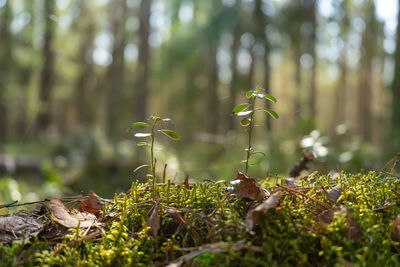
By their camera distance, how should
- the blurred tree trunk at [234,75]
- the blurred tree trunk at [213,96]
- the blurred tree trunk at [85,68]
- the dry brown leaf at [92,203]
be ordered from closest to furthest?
the dry brown leaf at [92,203] → the blurred tree trunk at [234,75] → the blurred tree trunk at [213,96] → the blurred tree trunk at [85,68]

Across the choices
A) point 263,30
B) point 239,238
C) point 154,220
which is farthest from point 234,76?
point 239,238

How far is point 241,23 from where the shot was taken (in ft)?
57.9

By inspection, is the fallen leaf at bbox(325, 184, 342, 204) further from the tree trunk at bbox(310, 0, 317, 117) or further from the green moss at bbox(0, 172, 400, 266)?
the tree trunk at bbox(310, 0, 317, 117)

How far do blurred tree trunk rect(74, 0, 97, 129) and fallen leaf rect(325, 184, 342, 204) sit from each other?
1112 inches

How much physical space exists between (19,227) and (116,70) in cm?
2228

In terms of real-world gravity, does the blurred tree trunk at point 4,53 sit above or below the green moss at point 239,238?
above

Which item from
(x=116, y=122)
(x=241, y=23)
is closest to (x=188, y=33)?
(x=241, y=23)

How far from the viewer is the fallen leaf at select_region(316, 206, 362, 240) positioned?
109cm

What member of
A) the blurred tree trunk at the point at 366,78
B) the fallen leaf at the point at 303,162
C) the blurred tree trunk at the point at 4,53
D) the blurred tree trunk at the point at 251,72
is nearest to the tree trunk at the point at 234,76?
the blurred tree trunk at the point at 251,72

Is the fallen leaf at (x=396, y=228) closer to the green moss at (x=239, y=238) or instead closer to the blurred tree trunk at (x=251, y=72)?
the green moss at (x=239, y=238)

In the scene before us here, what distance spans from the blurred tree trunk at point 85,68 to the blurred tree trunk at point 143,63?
42.6ft

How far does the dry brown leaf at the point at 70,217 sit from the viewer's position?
52.7 inches

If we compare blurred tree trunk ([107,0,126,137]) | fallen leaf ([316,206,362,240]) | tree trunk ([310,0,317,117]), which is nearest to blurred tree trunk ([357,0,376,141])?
tree trunk ([310,0,317,117])

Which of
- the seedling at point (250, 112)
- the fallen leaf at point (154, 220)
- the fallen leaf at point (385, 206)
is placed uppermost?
the seedling at point (250, 112)
